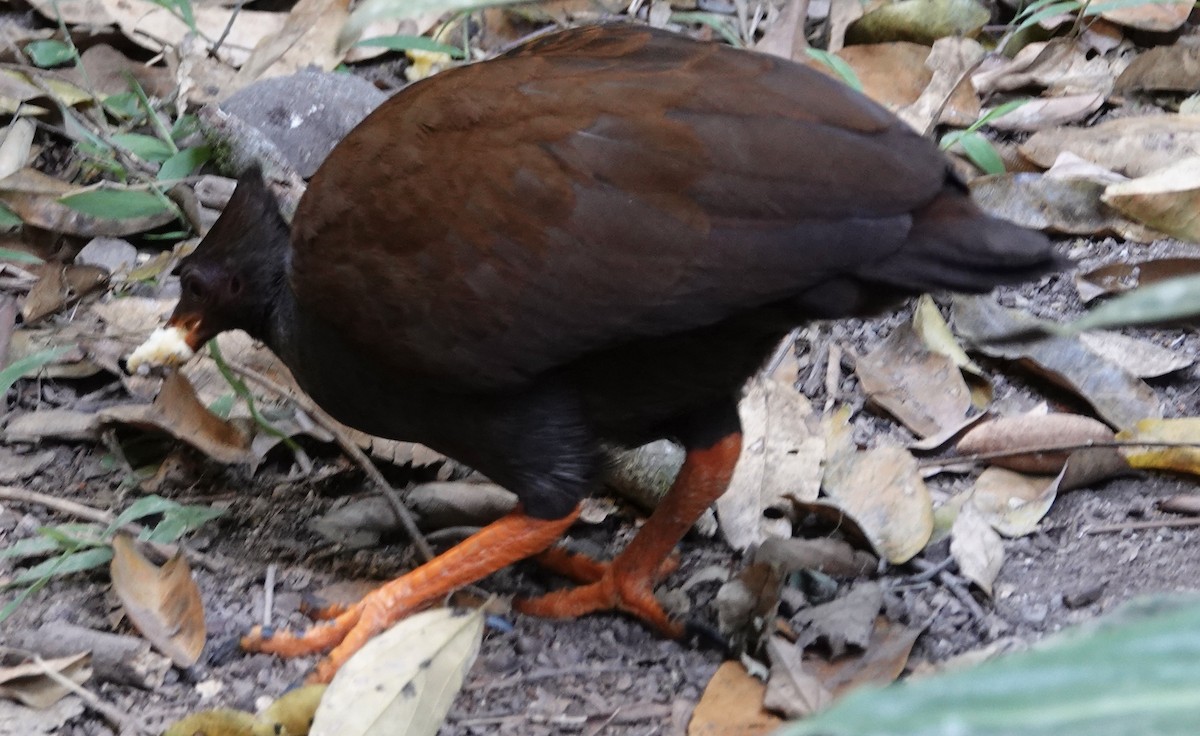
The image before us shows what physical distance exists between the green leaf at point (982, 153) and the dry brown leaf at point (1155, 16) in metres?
0.99

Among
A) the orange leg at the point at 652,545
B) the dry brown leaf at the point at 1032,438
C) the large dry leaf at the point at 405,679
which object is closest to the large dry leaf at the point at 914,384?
the dry brown leaf at the point at 1032,438

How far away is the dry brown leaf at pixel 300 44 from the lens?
4.59 m

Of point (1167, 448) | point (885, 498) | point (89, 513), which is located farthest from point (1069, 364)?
point (89, 513)

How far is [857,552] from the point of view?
115 inches

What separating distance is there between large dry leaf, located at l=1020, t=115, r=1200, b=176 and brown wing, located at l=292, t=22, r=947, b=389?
1950 millimetres

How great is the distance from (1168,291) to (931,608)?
6.66 ft

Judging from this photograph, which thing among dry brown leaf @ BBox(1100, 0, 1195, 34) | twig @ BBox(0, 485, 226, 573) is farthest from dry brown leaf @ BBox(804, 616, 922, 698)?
dry brown leaf @ BBox(1100, 0, 1195, 34)

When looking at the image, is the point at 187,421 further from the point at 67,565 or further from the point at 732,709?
the point at 732,709

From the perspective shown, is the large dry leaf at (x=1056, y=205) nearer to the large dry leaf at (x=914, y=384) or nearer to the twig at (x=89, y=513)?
the large dry leaf at (x=914, y=384)

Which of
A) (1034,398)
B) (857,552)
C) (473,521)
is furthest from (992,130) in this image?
(473,521)

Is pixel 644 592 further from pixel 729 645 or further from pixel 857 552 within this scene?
pixel 857 552

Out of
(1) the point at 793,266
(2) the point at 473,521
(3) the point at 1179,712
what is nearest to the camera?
(3) the point at 1179,712

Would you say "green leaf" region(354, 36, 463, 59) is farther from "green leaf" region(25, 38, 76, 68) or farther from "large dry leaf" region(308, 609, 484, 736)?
"large dry leaf" region(308, 609, 484, 736)

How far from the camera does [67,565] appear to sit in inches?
107
